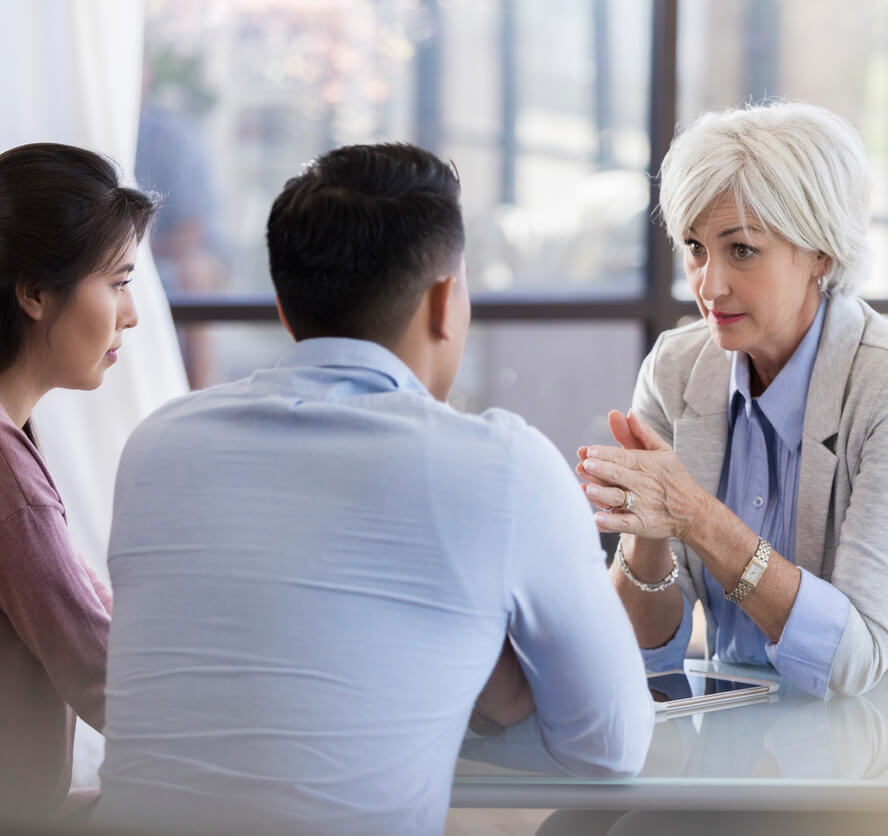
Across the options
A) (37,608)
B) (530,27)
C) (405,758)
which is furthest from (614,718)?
(530,27)

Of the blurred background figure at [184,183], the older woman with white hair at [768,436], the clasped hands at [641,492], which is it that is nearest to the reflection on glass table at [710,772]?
the older woman with white hair at [768,436]

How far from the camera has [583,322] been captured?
3.35 metres

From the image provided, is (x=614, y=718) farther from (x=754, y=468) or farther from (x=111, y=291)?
(x=111, y=291)

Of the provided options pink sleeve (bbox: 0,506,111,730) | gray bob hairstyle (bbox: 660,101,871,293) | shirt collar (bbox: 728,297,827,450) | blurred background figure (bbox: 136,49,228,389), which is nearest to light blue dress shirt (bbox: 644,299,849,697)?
shirt collar (bbox: 728,297,827,450)

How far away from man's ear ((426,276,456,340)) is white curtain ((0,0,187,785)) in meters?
1.93

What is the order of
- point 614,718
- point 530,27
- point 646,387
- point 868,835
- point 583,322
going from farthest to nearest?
point 530,27, point 583,322, point 646,387, point 868,835, point 614,718

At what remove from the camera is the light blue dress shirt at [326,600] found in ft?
2.93

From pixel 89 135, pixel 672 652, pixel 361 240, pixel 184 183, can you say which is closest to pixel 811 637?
pixel 672 652

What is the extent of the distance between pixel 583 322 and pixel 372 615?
2.54m

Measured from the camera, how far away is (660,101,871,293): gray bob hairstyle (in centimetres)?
151

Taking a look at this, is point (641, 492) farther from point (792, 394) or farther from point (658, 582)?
point (792, 394)

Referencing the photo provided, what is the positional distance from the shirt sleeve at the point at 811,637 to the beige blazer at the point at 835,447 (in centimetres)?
1

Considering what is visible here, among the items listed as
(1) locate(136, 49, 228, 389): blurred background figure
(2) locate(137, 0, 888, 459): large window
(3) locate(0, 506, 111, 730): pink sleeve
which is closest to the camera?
(3) locate(0, 506, 111, 730): pink sleeve

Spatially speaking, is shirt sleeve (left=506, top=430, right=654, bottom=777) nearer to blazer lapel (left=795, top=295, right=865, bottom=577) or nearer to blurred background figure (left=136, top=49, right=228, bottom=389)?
blazer lapel (left=795, top=295, right=865, bottom=577)
